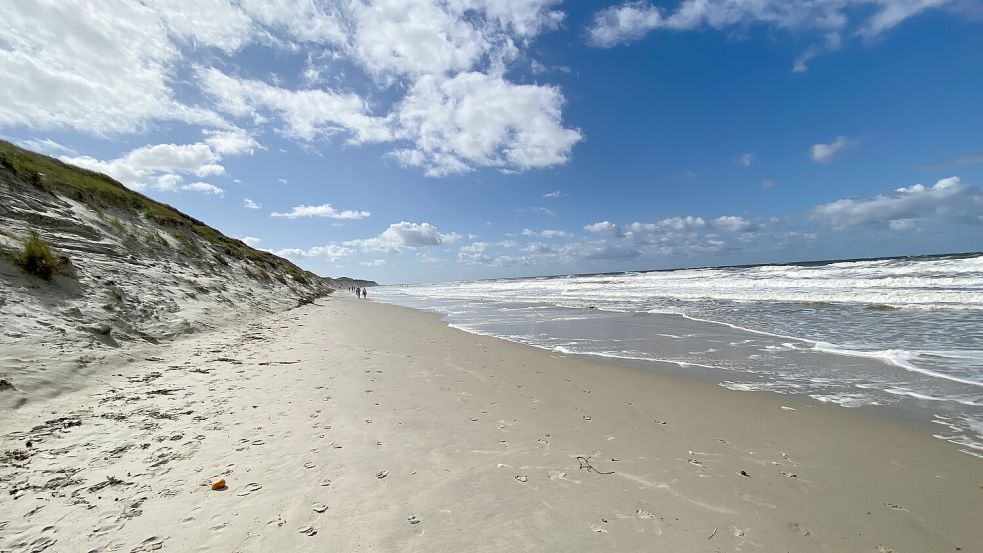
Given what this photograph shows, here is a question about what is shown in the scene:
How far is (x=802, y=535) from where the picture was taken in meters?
3.20

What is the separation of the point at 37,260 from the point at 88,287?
3.85 feet

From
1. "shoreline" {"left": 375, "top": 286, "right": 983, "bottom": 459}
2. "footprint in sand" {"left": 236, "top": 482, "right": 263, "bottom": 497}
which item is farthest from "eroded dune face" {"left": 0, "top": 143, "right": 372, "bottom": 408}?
"shoreline" {"left": 375, "top": 286, "right": 983, "bottom": 459}

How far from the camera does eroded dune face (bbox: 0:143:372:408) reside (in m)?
6.56

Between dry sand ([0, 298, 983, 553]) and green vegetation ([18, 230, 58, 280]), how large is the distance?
412 cm

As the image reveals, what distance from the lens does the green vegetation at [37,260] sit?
8.73m

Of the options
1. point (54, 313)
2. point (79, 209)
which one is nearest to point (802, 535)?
point (54, 313)

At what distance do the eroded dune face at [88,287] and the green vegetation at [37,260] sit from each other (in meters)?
0.10

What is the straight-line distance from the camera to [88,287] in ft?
32.4

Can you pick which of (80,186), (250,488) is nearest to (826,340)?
(250,488)

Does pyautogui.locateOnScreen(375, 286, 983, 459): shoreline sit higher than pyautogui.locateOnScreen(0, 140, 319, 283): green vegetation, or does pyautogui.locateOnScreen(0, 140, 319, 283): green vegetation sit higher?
pyautogui.locateOnScreen(0, 140, 319, 283): green vegetation

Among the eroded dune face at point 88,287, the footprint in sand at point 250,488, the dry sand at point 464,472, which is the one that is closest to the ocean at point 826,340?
the dry sand at point 464,472

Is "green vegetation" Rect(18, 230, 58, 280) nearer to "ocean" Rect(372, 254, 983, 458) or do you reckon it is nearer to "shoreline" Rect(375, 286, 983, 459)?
"shoreline" Rect(375, 286, 983, 459)

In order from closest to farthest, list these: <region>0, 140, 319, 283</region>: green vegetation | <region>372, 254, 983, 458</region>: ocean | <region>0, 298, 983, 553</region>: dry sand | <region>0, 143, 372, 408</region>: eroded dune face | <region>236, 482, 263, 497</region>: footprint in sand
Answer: <region>0, 298, 983, 553</region>: dry sand < <region>236, 482, 263, 497</region>: footprint in sand < <region>0, 143, 372, 408</region>: eroded dune face < <region>372, 254, 983, 458</region>: ocean < <region>0, 140, 319, 283</region>: green vegetation

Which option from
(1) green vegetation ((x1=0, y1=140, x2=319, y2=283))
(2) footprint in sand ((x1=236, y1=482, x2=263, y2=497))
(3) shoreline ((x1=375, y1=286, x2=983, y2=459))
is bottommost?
(3) shoreline ((x1=375, y1=286, x2=983, y2=459))
